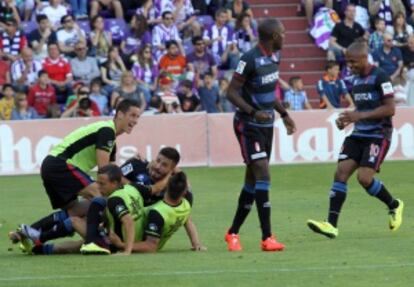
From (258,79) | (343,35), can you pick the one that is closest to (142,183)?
(258,79)

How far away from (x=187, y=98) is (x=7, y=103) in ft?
11.7

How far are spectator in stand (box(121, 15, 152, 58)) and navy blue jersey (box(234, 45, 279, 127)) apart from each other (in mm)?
16100

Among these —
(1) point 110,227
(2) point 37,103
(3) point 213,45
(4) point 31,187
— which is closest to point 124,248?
(1) point 110,227

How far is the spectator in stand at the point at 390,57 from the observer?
30250 millimetres

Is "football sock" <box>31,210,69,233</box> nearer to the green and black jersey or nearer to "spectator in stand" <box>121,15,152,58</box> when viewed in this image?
the green and black jersey

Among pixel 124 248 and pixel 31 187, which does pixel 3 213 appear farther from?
pixel 124 248

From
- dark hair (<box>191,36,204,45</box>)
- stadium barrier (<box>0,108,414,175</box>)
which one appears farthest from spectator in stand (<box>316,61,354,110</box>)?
dark hair (<box>191,36,204,45</box>)

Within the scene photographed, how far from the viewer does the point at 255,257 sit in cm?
1299

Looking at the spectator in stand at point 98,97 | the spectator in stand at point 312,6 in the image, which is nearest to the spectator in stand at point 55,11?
the spectator in stand at point 98,97

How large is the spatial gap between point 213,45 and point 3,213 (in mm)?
12103

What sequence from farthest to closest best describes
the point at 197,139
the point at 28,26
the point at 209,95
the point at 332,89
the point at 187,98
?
the point at 28,26 < the point at 332,89 < the point at 209,95 < the point at 187,98 < the point at 197,139

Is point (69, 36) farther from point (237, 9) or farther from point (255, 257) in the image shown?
point (255, 257)

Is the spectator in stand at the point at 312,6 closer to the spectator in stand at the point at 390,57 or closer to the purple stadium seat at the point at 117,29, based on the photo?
the spectator in stand at the point at 390,57

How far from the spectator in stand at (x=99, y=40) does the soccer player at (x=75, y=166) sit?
50.2ft
